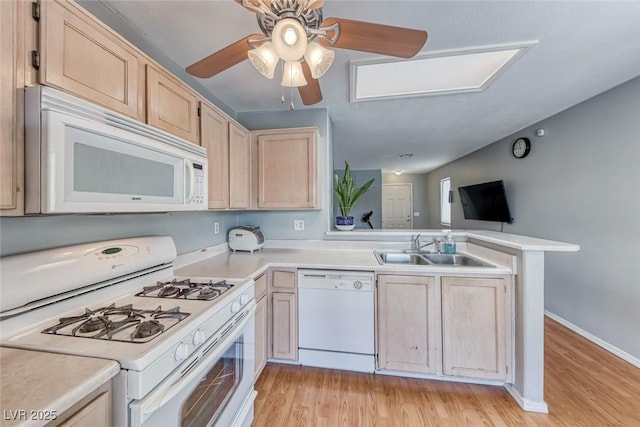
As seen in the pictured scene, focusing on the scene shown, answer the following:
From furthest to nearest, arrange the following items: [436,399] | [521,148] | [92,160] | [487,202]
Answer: [487,202] < [521,148] < [436,399] < [92,160]

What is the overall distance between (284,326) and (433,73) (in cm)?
234

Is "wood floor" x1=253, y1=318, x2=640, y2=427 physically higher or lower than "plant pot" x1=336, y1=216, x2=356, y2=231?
lower

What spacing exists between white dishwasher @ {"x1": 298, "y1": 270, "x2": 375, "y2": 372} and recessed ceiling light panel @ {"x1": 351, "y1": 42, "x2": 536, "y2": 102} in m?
1.57

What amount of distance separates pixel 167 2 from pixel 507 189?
432 cm

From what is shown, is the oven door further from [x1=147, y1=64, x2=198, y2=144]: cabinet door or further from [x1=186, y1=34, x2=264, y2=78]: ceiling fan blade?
[x1=186, y1=34, x2=264, y2=78]: ceiling fan blade

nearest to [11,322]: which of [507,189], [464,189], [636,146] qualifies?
[636,146]

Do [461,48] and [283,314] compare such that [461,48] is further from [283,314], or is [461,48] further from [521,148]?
[521,148]

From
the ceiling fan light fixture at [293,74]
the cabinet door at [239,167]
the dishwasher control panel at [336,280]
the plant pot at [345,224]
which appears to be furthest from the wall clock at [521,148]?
the cabinet door at [239,167]

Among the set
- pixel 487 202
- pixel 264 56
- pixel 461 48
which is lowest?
pixel 487 202

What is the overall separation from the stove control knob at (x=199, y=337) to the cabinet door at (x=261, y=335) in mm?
749

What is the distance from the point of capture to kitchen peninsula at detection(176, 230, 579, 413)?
63.6 inches

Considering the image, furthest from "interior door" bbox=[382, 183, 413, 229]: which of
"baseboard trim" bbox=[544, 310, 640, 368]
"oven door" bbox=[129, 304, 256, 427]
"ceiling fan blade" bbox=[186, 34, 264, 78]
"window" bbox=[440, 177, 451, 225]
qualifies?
"ceiling fan blade" bbox=[186, 34, 264, 78]

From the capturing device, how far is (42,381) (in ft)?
2.06

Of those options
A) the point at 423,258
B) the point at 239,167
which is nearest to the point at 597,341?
the point at 423,258
